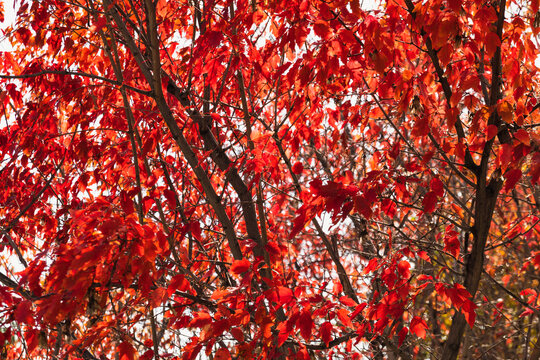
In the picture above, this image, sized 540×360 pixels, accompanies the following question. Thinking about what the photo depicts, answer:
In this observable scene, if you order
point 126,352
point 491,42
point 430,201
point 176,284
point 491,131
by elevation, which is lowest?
point 126,352

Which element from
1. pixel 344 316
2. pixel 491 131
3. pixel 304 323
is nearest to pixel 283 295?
pixel 304 323

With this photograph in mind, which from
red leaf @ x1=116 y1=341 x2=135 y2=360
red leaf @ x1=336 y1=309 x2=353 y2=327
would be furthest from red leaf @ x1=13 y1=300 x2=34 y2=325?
red leaf @ x1=336 y1=309 x2=353 y2=327

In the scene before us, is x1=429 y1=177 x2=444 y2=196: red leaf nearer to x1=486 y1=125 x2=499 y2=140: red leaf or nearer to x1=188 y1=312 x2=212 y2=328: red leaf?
x1=486 y1=125 x2=499 y2=140: red leaf

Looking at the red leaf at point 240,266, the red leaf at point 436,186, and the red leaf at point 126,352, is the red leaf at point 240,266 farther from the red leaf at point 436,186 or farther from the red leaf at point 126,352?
the red leaf at point 436,186

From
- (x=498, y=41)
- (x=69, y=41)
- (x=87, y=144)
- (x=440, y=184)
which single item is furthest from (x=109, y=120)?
(x=498, y=41)

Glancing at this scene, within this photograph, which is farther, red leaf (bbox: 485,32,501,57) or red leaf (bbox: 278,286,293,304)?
red leaf (bbox: 278,286,293,304)

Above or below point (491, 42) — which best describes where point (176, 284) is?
below

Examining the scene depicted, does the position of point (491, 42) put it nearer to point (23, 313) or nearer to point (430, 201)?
point (430, 201)

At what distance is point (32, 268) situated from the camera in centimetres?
215

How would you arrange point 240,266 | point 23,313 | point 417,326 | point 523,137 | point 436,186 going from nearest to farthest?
point 23,313
point 523,137
point 240,266
point 436,186
point 417,326

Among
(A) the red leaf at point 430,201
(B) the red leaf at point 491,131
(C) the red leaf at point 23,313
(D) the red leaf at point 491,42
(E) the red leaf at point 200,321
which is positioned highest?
(D) the red leaf at point 491,42

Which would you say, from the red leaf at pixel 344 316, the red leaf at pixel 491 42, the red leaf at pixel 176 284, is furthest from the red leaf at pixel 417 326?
the red leaf at pixel 491 42

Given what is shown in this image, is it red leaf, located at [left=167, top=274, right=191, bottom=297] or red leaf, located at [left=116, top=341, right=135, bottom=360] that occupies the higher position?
red leaf, located at [left=167, top=274, right=191, bottom=297]

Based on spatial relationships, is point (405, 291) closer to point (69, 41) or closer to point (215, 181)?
point (215, 181)
